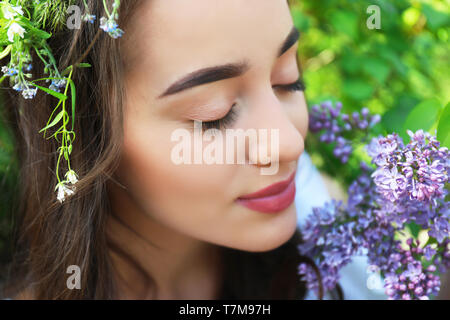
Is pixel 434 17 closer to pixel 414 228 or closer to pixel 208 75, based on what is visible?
pixel 414 228

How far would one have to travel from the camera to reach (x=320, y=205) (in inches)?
55.7

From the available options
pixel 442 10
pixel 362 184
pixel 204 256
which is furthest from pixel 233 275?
pixel 442 10

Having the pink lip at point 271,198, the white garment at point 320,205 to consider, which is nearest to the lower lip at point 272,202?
the pink lip at point 271,198

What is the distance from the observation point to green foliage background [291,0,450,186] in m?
1.24

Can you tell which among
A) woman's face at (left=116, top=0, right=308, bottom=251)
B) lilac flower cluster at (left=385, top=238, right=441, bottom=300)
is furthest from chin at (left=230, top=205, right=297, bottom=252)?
lilac flower cluster at (left=385, top=238, right=441, bottom=300)

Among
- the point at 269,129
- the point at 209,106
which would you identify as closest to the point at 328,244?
the point at 269,129

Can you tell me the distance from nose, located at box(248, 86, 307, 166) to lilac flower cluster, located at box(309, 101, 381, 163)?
27cm

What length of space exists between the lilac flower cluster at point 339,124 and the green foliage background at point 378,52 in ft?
0.15

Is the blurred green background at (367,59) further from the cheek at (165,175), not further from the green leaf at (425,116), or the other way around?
the cheek at (165,175)

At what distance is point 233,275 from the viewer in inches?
52.5

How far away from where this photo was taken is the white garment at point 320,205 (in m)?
1.29
